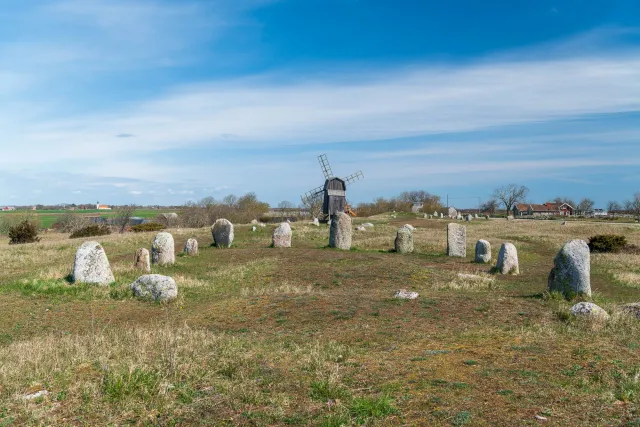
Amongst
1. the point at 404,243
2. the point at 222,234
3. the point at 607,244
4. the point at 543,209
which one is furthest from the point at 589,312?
the point at 543,209

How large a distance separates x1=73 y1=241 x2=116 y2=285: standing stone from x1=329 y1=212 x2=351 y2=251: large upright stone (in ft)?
47.3

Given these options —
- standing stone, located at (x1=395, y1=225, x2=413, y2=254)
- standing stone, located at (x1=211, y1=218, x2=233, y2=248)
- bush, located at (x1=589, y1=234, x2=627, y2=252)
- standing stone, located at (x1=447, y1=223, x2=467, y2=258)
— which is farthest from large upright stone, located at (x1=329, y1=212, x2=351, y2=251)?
bush, located at (x1=589, y1=234, x2=627, y2=252)

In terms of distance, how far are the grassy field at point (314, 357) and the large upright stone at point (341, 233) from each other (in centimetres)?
1040

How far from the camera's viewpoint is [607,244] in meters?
34.1

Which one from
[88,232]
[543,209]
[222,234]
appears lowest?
[88,232]

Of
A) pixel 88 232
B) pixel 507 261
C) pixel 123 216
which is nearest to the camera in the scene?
pixel 507 261

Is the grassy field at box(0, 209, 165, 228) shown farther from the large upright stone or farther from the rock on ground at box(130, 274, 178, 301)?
the rock on ground at box(130, 274, 178, 301)

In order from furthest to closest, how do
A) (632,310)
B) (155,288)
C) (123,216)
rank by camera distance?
(123,216), (155,288), (632,310)

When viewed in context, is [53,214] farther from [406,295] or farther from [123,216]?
[406,295]

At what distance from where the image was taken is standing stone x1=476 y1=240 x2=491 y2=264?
2616 centimetres

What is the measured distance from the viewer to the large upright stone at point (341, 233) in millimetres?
29734

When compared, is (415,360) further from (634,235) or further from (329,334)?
(634,235)

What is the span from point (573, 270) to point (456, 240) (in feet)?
44.6

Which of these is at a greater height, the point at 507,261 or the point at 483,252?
the point at 483,252
